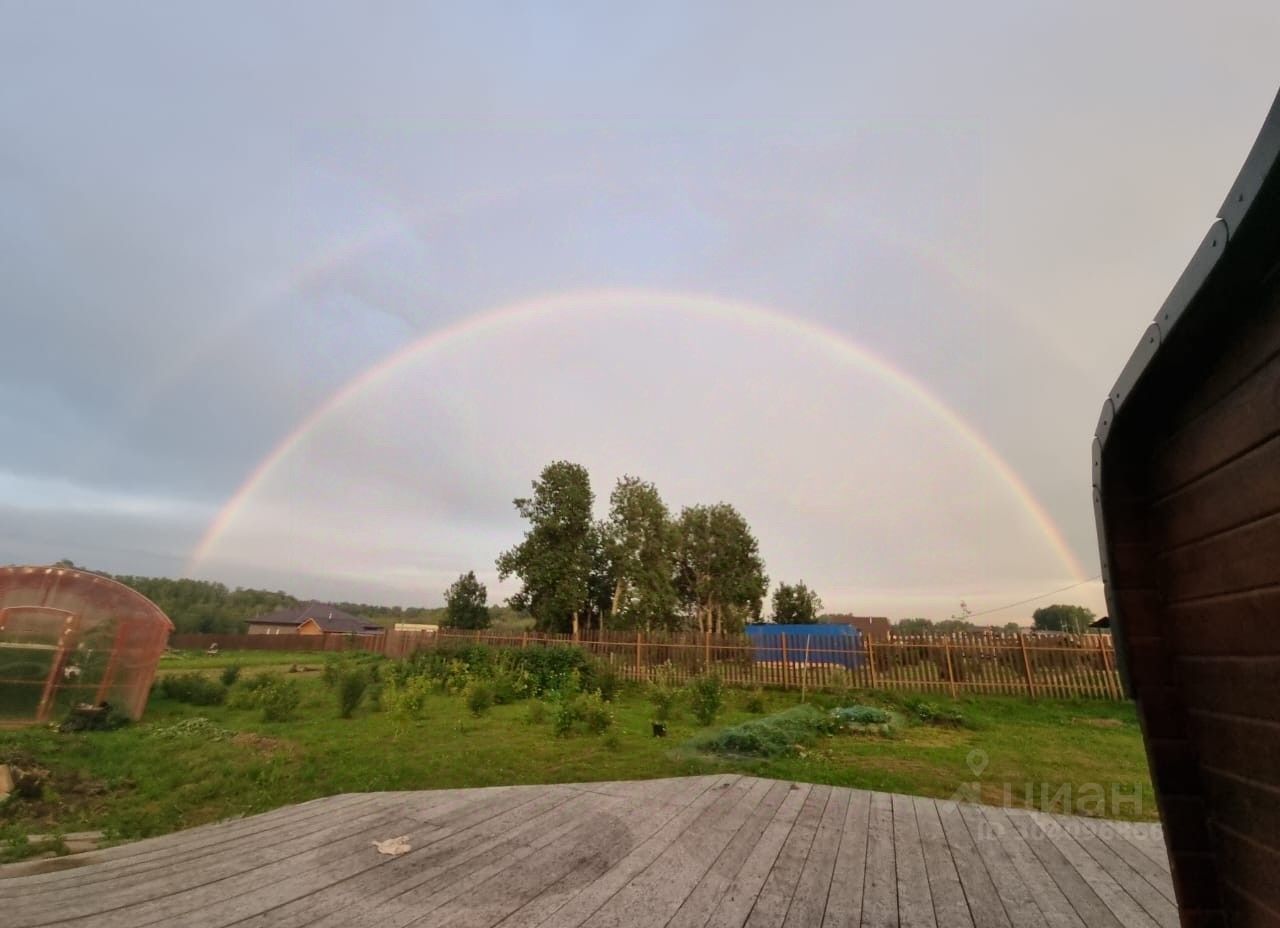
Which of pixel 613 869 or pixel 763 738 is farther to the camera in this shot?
pixel 763 738

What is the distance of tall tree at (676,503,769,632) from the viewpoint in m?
41.1

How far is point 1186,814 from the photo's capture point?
5.03ft

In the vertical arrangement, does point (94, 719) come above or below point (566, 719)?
below

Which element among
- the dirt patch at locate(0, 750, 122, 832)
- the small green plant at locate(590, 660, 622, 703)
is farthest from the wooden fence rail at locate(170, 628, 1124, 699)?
the dirt patch at locate(0, 750, 122, 832)

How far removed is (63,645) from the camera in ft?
39.0

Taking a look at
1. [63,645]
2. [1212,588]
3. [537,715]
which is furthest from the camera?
[63,645]

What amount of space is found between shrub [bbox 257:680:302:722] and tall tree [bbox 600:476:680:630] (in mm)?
22296

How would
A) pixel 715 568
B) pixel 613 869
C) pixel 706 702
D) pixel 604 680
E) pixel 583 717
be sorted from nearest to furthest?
pixel 613 869, pixel 583 717, pixel 706 702, pixel 604 680, pixel 715 568

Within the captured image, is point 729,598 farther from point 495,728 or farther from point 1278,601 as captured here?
point 1278,601

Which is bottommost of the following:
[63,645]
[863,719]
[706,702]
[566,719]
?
[566,719]

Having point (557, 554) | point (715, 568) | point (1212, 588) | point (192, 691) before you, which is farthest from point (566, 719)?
point (715, 568)

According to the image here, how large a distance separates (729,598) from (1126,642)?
40791 mm

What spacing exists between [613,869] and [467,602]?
37.5 meters

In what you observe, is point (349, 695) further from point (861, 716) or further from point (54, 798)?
point (861, 716)
